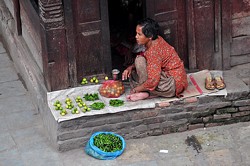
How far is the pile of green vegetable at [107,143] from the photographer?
9.33 metres

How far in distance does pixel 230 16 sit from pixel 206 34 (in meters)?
0.37

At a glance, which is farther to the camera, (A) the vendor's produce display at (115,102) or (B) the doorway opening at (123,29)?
(B) the doorway opening at (123,29)

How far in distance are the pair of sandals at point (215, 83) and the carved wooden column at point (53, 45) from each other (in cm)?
166

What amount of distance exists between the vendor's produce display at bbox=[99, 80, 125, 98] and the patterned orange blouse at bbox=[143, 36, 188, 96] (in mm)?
361

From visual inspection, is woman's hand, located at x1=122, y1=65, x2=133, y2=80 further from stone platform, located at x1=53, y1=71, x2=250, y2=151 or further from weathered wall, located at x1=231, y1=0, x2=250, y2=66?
weathered wall, located at x1=231, y1=0, x2=250, y2=66

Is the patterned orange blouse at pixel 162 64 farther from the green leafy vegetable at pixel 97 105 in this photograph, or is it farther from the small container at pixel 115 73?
the green leafy vegetable at pixel 97 105

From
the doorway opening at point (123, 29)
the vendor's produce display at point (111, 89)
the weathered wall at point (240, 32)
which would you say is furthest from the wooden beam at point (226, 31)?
the vendor's produce display at point (111, 89)

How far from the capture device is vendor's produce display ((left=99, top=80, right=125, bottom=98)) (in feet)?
32.0

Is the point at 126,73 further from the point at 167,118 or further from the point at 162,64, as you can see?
the point at 167,118

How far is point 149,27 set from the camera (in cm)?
941

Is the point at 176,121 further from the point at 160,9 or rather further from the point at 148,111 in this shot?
the point at 160,9

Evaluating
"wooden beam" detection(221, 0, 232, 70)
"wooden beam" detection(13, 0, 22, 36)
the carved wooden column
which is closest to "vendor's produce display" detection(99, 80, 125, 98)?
the carved wooden column

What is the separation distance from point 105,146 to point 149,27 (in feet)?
4.68

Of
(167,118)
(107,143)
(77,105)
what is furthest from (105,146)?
(167,118)
